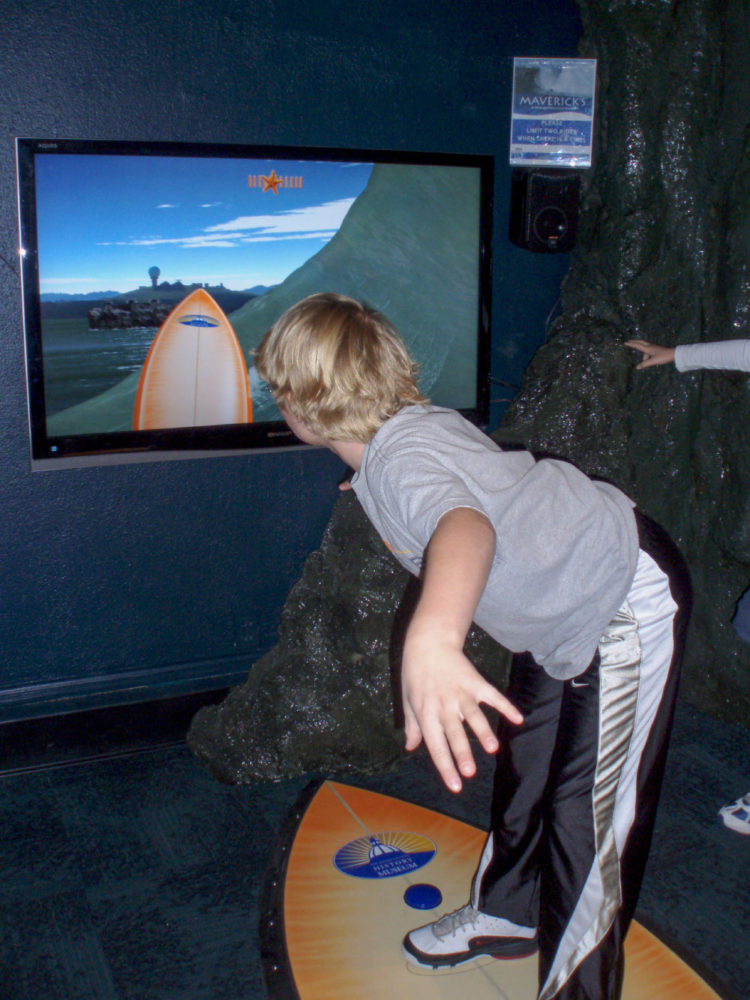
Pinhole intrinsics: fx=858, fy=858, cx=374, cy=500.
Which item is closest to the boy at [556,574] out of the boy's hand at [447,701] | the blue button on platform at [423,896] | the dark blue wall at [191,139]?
the boy's hand at [447,701]

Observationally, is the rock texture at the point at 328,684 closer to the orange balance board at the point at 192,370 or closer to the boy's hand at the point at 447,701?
the orange balance board at the point at 192,370

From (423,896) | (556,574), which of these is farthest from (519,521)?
(423,896)

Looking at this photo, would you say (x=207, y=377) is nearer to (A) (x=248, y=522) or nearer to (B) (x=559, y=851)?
(A) (x=248, y=522)

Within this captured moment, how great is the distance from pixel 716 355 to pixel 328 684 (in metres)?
1.69

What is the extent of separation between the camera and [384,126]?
3129 millimetres

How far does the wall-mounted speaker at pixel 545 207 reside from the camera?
3258mm

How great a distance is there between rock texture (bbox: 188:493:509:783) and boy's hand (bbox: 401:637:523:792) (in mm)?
1814

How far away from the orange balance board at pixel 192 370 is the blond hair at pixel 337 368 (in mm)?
1358

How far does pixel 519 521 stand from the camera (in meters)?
1.44

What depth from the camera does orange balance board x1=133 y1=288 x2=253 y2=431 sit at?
2.86 m

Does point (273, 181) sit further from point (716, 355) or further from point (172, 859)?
point (172, 859)

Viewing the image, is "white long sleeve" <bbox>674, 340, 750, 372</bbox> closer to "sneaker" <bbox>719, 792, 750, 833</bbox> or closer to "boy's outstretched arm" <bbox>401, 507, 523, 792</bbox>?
"sneaker" <bbox>719, 792, 750, 833</bbox>

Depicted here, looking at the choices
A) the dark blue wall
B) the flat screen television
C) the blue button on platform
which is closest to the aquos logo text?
the flat screen television

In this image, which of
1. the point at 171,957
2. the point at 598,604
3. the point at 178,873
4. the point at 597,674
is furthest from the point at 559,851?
the point at 178,873
